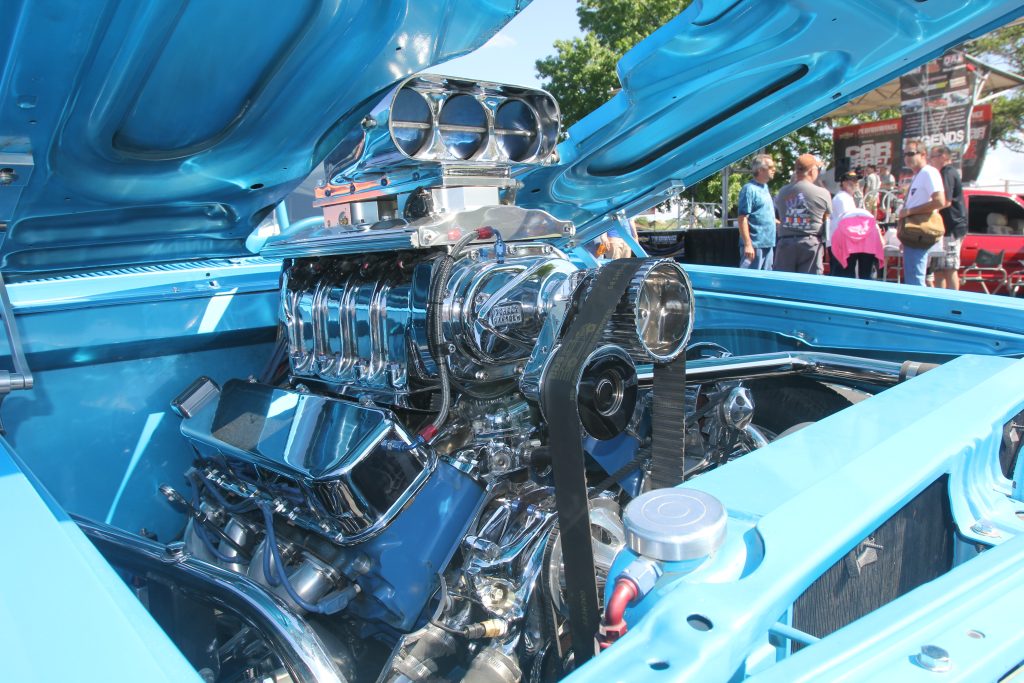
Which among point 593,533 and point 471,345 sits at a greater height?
point 471,345

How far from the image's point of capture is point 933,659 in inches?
30.7

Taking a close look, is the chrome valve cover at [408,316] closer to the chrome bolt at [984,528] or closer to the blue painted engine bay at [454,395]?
the blue painted engine bay at [454,395]

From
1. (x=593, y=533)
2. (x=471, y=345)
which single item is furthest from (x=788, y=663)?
(x=471, y=345)

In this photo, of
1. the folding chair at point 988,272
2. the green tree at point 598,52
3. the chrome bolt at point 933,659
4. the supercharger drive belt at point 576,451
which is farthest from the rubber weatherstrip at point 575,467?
the green tree at point 598,52

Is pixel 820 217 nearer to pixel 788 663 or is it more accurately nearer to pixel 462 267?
pixel 462 267

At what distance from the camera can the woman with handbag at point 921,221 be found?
569 cm

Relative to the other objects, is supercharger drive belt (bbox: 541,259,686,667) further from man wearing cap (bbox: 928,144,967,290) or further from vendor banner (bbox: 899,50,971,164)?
vendor banner (bbox: 899,50,971,164)

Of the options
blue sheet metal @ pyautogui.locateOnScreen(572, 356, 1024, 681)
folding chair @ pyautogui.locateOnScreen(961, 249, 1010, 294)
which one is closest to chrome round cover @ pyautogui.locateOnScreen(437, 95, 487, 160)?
blue sheet metal @ pyautogui.locateOnScreen(572, 356, 1024, 681)

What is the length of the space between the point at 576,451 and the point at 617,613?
427mm

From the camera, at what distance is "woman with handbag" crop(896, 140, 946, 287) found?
18.7 feet

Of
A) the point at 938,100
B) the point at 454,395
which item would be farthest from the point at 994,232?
the point at 454,395

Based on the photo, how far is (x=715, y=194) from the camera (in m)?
19.8

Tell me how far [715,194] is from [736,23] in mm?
19292

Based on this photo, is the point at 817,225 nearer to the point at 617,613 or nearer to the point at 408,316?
the point at 408,316
